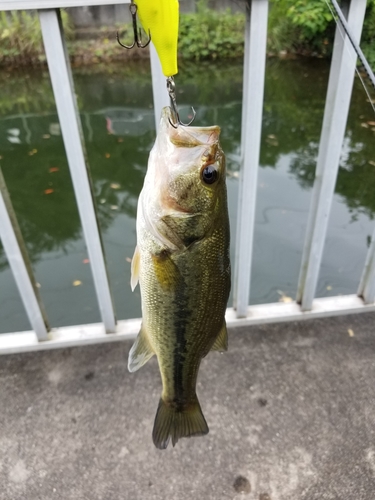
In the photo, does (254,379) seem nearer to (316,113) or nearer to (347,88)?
(347,88)

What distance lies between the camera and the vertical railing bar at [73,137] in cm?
166

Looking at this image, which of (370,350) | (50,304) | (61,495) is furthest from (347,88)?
(50,304)

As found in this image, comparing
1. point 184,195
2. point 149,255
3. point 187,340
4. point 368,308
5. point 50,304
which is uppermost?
point 184,195

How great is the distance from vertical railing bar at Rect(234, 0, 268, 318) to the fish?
0.86 m

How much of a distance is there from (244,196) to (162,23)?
4.35 feet

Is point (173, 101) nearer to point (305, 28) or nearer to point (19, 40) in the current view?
point (305, 28)

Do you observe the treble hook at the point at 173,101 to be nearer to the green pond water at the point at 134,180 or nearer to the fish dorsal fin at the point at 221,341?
the fish dorsal fin at the point at 221,341

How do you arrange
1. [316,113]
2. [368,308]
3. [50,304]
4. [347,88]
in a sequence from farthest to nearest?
[316,113] → [50,304] → [368,308] → [347,88]

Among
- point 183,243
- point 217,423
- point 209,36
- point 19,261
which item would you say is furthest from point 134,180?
point 209,36

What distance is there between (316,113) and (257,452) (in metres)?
6.14

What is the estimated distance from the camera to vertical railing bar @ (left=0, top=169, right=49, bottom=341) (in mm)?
2107

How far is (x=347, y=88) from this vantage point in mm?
1913

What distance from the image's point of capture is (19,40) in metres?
9.51

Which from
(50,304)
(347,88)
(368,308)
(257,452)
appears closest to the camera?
(347,88)
